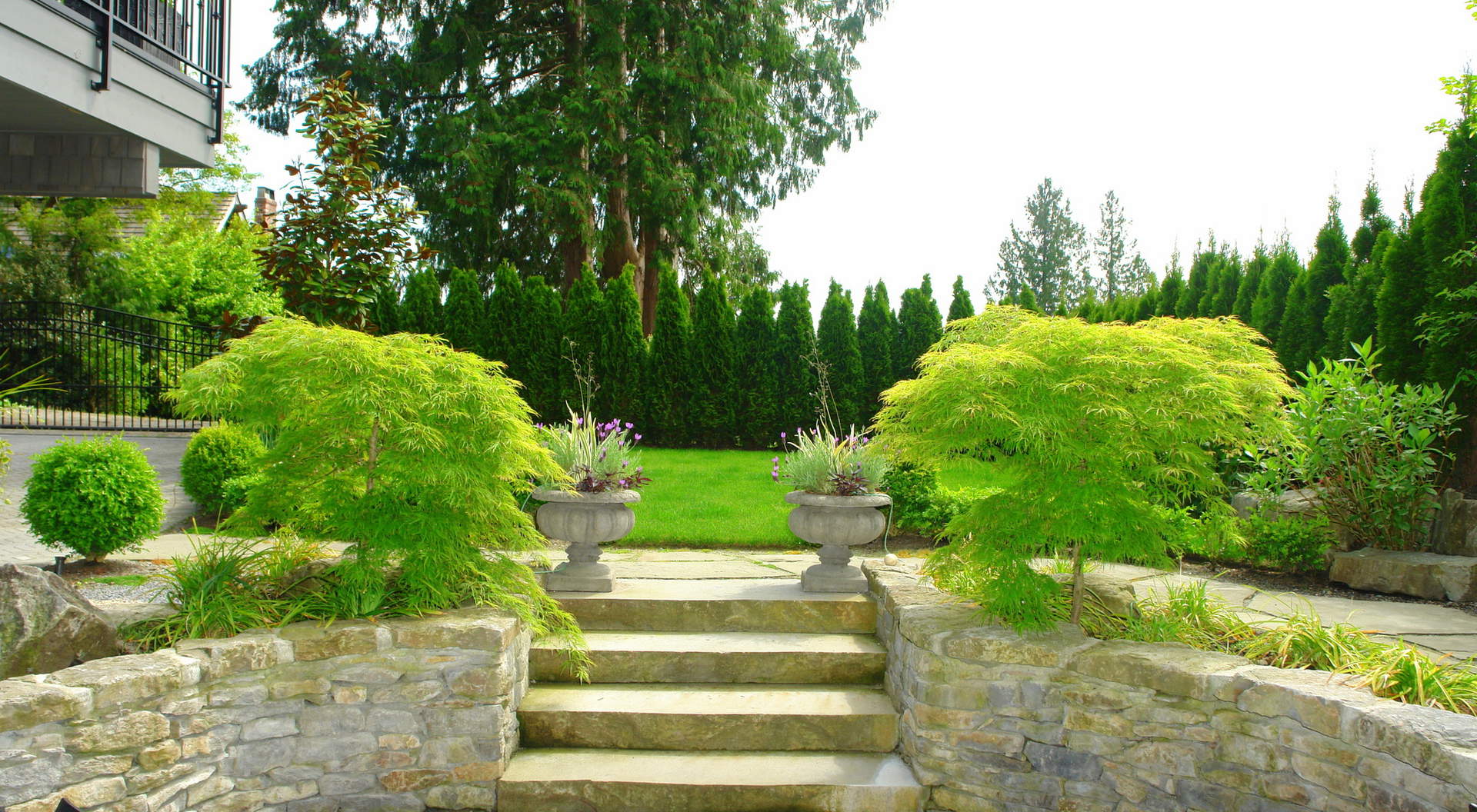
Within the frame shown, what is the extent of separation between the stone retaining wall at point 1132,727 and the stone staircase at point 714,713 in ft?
Answer: 0.95

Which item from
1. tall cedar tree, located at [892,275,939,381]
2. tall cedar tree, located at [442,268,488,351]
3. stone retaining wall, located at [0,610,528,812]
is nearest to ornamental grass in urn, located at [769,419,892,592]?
stone retaining wall, located at [0,610,528,812]

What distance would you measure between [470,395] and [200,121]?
5145 mm

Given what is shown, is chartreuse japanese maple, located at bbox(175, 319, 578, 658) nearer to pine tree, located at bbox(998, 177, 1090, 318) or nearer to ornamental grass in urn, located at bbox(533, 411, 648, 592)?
ornamental grass in urn, located at bbox(533, 411, 648, 592)

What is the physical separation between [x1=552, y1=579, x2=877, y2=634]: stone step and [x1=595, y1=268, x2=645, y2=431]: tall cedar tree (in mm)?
7465

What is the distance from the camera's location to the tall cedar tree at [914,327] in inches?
507

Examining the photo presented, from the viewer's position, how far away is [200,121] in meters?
7.36

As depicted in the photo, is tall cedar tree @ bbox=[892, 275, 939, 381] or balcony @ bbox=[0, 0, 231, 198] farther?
tall cedar tree @ bbox=[892, 275, 939, 381]

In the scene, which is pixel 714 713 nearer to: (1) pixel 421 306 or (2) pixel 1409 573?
(2) pixel 1409 573

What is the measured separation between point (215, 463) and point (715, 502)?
4.16 metres

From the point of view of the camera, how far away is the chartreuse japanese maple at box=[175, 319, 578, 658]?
3.84 meters

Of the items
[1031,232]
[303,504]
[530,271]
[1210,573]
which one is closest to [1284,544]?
[1210,573]

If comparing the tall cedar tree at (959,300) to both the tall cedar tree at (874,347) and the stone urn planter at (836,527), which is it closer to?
the tall cedar tree at (874,347)

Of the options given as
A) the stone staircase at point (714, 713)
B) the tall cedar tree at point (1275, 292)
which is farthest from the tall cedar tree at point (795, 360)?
the stone staircase at point (714, 713)

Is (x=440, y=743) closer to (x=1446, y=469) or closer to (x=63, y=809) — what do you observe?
(x=63, y=809)
